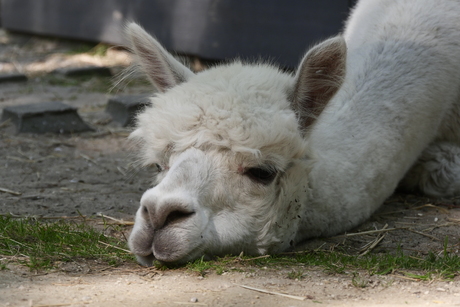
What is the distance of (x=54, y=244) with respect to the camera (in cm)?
375

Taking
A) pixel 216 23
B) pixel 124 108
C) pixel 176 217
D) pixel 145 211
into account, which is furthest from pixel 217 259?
pixel 216 23

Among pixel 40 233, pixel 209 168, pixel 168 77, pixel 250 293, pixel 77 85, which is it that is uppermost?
pixel 168 77

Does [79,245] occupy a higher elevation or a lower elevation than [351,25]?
lower

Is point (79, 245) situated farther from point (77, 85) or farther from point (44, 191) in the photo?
point (77, 85)

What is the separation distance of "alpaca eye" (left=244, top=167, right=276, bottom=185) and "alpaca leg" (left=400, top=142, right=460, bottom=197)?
212 centimetres

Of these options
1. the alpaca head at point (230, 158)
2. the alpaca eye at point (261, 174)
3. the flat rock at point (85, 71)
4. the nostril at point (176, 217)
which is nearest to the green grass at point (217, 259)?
the alpaca head at point (230, 158)

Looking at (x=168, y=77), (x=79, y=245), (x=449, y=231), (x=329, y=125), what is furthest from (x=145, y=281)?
(x=449, y=231)

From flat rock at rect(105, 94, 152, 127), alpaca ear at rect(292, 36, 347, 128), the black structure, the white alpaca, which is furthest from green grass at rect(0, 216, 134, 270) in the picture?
flat rock at rect(105, 94, 152, 127)

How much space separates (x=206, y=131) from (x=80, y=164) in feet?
10.2

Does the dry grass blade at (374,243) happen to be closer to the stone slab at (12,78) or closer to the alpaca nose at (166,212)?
the alpaca nose at (166,212)

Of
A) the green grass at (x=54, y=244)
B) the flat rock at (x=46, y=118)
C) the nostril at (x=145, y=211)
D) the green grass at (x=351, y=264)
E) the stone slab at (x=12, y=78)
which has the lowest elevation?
the stone slab at (x=12, y=78)

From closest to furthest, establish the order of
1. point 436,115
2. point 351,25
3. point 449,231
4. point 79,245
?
1. point 79,245
2. point 449,231
3. point 436,115
4. point 351,25

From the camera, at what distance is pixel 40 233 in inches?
155

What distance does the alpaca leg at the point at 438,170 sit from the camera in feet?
17.1
